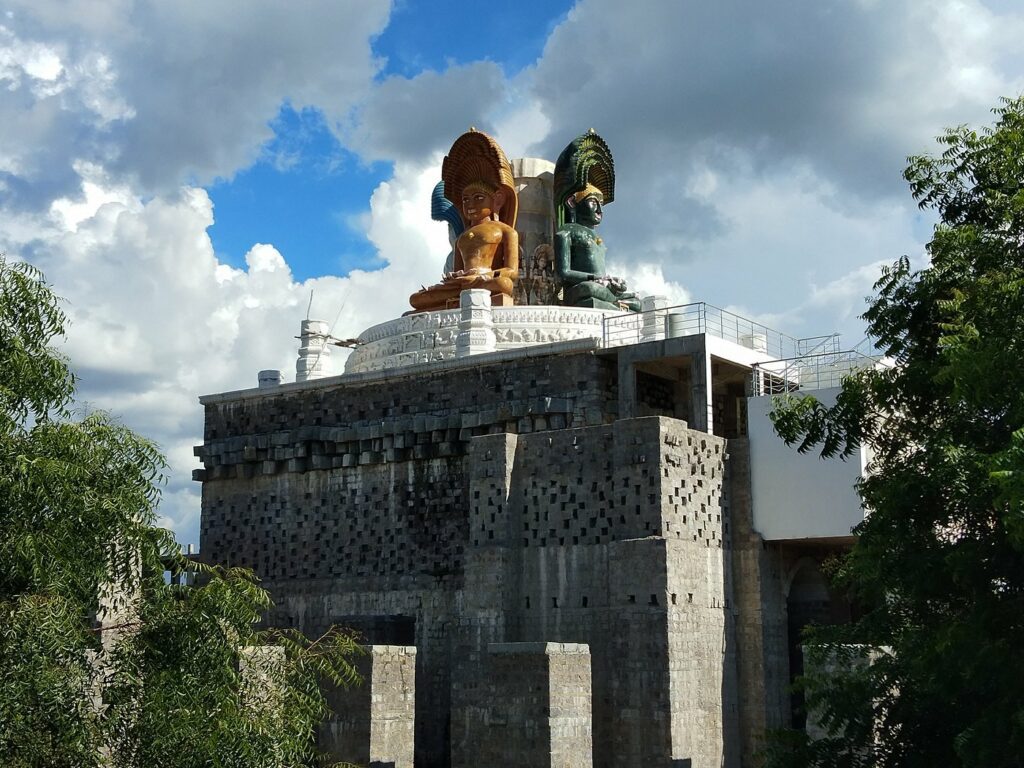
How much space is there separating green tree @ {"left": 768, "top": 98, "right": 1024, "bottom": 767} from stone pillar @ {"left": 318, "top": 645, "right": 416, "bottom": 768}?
593 centimetres

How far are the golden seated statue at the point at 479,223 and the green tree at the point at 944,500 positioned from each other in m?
13.2

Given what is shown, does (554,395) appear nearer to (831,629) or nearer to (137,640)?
(831,629)

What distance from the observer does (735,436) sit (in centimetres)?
2816

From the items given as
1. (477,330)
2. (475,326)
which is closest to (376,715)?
(477,330)

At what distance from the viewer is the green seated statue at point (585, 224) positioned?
30.0 metres

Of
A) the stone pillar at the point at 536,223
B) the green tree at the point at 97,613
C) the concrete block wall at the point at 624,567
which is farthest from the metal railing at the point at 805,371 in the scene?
the green tree at the point at 97,613

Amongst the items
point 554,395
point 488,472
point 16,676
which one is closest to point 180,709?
point 16,676

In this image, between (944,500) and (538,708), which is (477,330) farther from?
(944,500)

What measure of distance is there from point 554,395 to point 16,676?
48.2 ft

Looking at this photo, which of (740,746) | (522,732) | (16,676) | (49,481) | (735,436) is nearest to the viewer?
(16,676)

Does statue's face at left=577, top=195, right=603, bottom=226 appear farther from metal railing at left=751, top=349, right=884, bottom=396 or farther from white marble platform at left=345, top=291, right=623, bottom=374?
metal railing at left=751, top=349, right=884, bottom=396

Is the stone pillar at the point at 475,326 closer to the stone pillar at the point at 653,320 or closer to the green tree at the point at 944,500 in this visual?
the stone pillar at the point at 653,320

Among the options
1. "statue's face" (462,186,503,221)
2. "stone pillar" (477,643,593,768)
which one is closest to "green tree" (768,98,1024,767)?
"stone pillar" (477,643,593,768)

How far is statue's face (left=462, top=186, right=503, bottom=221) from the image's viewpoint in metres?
31.5
